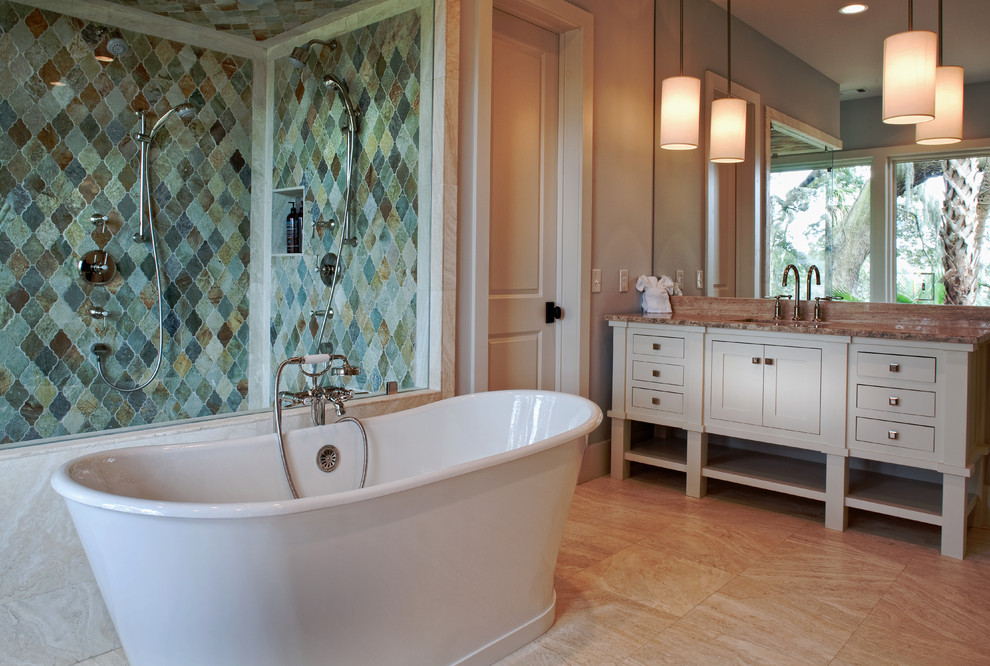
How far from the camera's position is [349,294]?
2852mm

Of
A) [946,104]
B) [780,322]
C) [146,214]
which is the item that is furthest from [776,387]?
[146,214]

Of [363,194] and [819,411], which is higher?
[363,194]

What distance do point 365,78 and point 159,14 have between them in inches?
30.0

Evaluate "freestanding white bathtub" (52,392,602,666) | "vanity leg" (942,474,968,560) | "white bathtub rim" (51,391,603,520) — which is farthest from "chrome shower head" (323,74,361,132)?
"vanity leg" (942,474,968,560)

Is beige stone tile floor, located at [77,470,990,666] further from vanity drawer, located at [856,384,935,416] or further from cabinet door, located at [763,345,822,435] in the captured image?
vanity drawer, located at [856,384,935,416]

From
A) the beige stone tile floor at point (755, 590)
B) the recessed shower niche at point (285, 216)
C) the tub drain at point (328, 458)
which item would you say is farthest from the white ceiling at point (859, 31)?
the tub drain at point (328, 458)

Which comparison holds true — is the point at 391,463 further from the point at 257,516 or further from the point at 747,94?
the point at 747,94

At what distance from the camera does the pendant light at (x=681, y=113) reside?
368 cm

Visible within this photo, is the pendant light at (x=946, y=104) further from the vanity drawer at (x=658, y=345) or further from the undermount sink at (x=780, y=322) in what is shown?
the vanity drawer at (x=658, y=345)

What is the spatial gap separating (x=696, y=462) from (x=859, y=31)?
2.11 m

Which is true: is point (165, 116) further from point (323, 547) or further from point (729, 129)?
point (729, 129)

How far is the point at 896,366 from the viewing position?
2.83 metres

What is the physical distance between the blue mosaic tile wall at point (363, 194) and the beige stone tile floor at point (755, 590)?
1102 millimetres

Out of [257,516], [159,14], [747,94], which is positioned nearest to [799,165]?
[747,94]
